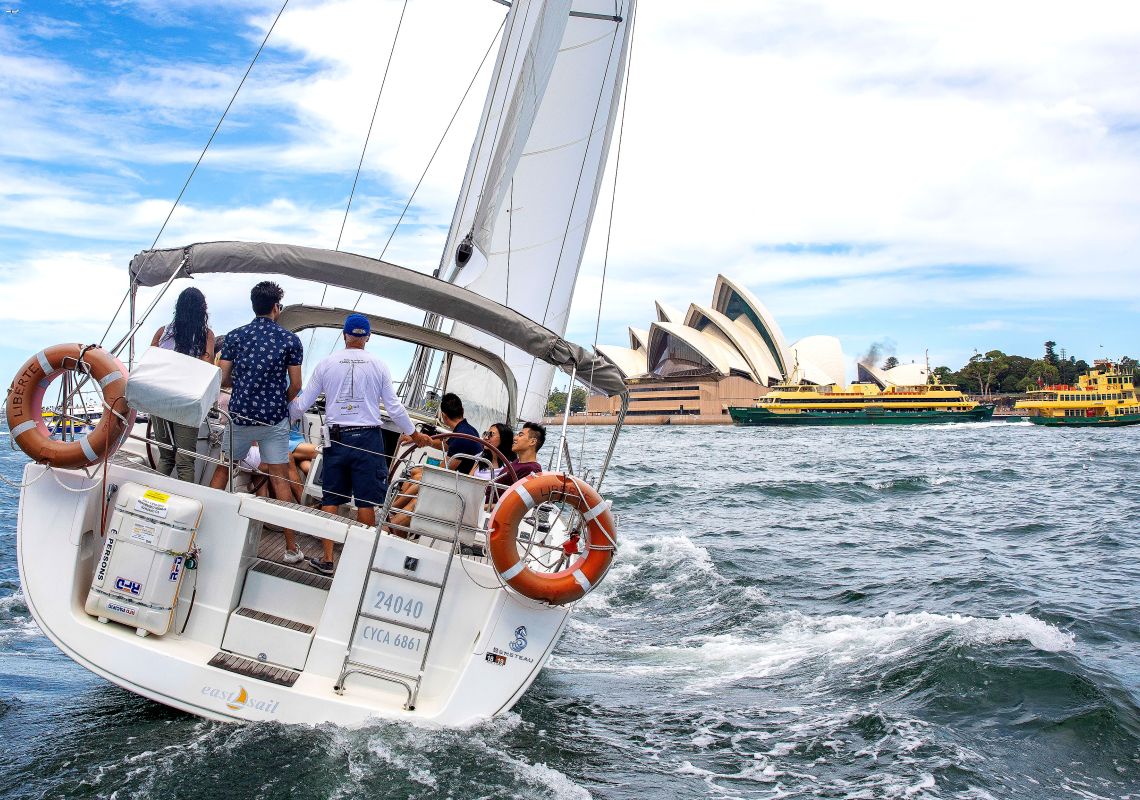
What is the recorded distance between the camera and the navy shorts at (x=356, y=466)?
3861 millimetres

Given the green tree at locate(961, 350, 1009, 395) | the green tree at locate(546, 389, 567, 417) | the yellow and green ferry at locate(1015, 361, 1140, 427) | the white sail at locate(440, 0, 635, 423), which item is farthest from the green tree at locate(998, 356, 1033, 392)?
the white sail at locate(440, 0, 635, 423)

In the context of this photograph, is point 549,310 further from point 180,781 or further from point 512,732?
point 180,781

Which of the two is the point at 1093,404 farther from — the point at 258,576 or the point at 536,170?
the point at 258,576

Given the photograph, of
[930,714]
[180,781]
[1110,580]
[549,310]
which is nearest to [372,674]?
[180,781]

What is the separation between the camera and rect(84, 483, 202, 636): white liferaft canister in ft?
11.0

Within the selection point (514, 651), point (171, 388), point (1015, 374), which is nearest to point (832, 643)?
point (514, 651)

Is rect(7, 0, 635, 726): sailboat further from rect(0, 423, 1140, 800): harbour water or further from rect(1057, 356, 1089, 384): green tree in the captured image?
rect(1057, 356, 1089, 384): green tree

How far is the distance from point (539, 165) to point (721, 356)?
5958 centimetres

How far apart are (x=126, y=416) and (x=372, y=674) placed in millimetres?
1353

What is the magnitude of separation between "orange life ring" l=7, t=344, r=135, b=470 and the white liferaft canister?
227 millimetres

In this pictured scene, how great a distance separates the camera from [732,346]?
67062 millimetres

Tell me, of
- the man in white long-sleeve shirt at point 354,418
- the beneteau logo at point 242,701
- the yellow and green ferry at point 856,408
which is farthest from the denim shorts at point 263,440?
the yellow and green ferry at point 856,408

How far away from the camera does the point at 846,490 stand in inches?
628

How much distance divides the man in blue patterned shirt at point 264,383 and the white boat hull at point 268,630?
350mm
